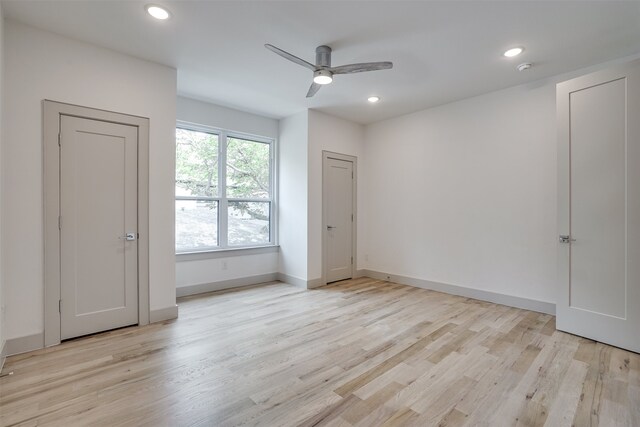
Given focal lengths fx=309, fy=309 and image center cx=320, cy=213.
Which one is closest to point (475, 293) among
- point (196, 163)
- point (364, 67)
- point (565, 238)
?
point (565, 238)

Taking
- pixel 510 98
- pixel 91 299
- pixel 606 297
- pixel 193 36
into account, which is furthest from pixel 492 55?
pixel 91 299

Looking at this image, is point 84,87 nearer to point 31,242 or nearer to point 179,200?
point 31,242

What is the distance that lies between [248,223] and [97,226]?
95.4 inches

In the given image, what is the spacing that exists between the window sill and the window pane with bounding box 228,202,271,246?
6.0 inches

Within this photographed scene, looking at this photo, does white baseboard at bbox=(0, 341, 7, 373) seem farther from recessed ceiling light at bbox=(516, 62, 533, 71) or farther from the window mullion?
recessed ceiling light at bbox=(516, 62, 533, 71)

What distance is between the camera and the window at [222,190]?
4.59 metres

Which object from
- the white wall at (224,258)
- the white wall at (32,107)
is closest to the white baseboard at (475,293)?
the white wall at (224,258)

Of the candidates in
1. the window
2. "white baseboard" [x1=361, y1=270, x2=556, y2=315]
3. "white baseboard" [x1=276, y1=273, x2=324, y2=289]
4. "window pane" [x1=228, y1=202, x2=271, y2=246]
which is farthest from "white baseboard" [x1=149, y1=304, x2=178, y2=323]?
"white baseboard" [x1=361, y1=270, x2=556, y2=315]

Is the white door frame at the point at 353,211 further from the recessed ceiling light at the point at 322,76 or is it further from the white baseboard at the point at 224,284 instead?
the recessed ceiling light at the point at 322,76

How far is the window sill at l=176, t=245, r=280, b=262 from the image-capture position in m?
4.48

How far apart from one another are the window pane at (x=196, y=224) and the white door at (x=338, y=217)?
1807 mm

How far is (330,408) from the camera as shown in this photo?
194cm

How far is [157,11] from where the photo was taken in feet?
8.20

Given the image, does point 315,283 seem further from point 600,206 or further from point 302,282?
point 600,206
